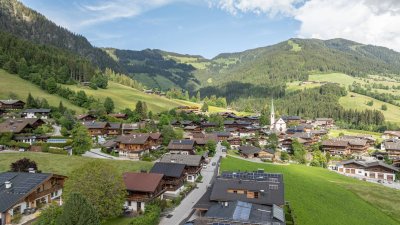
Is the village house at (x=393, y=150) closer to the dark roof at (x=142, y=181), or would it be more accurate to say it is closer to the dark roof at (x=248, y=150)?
the dark roof at (x=248, y=150)

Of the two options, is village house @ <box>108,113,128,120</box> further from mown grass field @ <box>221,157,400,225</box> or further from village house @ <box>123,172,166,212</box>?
village house @ <box>123,172,166,212</box>

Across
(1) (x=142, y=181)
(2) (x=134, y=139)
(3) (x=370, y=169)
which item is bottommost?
(3) (x=370, y=169)

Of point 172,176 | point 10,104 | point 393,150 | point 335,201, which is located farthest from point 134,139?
point 393,150

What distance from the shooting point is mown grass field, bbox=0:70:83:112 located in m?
130

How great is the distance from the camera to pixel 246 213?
1433 inches

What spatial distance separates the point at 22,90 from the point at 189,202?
113007mm

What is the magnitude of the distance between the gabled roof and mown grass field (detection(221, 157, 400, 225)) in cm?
3330

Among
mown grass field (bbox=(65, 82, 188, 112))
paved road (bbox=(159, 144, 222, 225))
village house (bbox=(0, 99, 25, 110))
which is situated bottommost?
paved road (bbox=(159, 144, 222, 225))

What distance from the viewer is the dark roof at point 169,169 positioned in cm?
5459

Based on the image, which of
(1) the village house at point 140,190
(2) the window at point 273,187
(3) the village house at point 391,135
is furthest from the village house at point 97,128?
(3) the village house at point 391,135

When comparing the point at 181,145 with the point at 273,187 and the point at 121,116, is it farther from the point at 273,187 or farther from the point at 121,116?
the point at 121,116

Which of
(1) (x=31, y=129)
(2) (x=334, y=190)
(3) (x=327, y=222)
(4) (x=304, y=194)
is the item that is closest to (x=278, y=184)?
(3) (x=327, y=222)

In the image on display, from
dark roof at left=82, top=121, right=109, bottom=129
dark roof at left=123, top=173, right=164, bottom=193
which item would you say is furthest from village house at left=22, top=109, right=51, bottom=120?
dark roof at left=123, top=173, right=164, bottom=193

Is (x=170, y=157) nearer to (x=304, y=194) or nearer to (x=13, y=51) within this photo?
(x=304, y=194)
